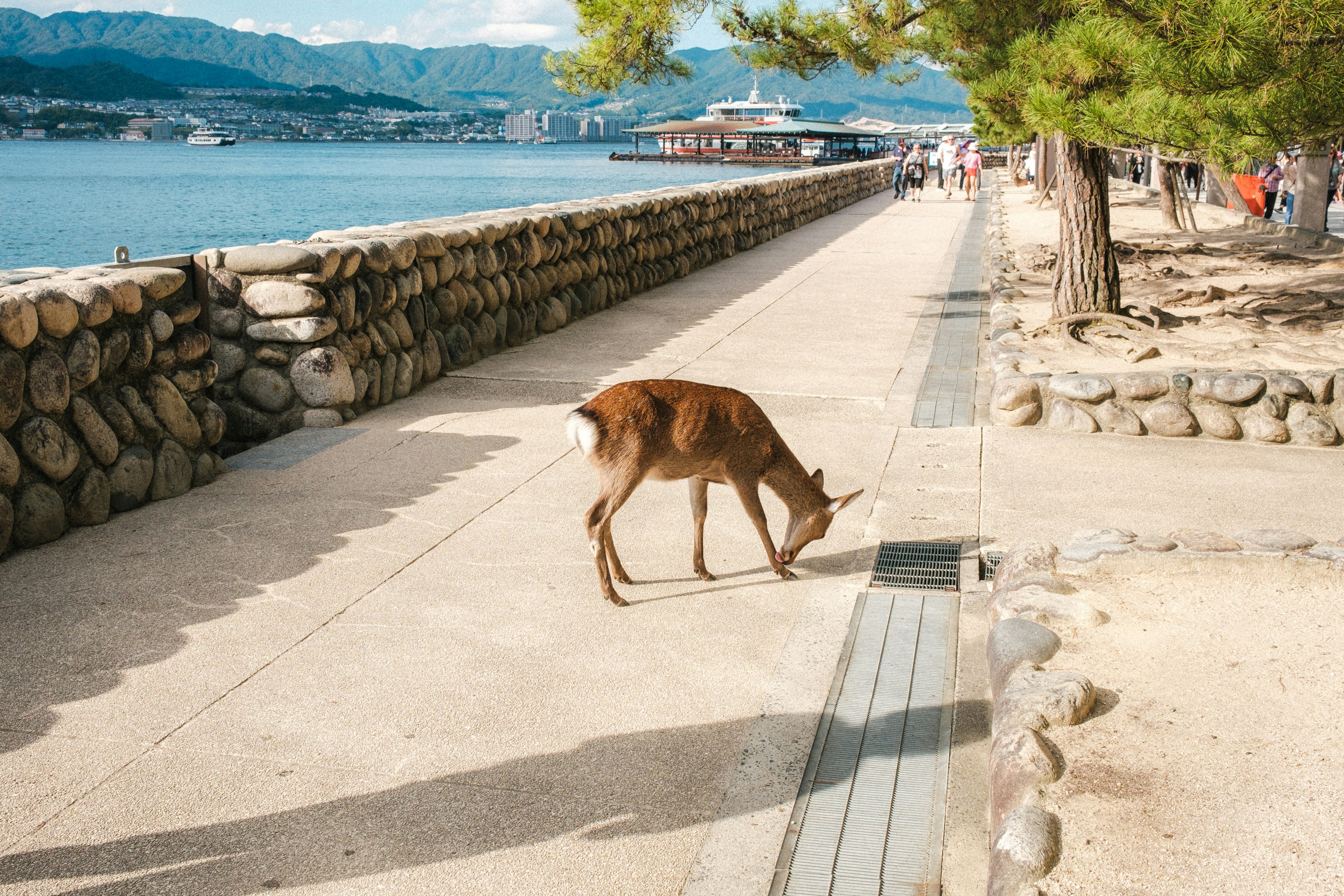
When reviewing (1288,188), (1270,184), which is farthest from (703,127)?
(1270,184)

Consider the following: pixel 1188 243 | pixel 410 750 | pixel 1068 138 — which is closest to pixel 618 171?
pixel 1188 243

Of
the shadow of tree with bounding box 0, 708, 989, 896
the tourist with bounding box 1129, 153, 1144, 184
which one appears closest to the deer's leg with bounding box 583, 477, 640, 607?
the shadow of tree with bounding box 0, 708, 989, 896

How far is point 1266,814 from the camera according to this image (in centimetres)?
272

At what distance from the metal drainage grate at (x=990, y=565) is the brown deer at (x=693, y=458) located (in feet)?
2.44

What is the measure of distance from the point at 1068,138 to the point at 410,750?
7.25m

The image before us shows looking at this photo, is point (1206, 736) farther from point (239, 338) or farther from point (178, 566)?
point (239, 338)

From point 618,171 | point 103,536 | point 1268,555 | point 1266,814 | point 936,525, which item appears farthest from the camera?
point 618,171

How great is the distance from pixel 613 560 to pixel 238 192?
2587 inches

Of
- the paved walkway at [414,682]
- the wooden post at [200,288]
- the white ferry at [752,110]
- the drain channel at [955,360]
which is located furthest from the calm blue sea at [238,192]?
the white ferry at [752,110]

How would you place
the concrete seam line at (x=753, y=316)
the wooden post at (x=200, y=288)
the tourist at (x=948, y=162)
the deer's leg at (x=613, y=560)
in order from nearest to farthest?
the deer's leg at (x=613, y=560) → the wooden post at (x=200, y=288) → the concrete seam line at (x=753, y=316) → the tourist at (x=948, y=162)

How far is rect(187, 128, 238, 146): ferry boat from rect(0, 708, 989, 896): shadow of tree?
182 m

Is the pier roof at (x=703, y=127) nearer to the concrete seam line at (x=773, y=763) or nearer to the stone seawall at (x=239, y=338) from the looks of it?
the stone seawall at (x=239, y=338)

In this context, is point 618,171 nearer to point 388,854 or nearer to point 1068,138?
point 1068,138

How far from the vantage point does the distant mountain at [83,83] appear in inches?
6225
